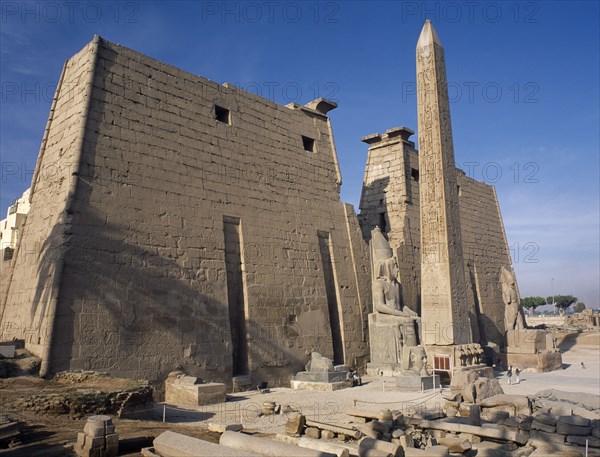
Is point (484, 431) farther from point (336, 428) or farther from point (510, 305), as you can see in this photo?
point (510, 305)

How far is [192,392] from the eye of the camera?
7.88 metres

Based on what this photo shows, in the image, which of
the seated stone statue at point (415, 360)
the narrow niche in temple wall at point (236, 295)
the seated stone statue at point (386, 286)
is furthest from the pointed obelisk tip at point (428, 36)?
the seated stone statue at point (415, 360)

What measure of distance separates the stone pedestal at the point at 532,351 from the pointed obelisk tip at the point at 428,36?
27.2ft

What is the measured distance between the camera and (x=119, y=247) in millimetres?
8516

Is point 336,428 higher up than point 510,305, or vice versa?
point 510,305

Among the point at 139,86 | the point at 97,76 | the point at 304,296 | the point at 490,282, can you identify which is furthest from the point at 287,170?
the point at 490,282

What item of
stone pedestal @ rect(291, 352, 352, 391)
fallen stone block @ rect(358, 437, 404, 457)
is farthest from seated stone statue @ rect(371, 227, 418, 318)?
fallen stone block @ rect(358, 437, 404, 457)

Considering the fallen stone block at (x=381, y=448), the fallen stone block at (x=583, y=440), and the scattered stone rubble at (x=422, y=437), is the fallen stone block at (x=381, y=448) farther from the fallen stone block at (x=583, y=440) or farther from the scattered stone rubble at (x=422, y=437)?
the fallen stone block at (x=583, y=440)

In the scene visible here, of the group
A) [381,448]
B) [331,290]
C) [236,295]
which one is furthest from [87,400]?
[331,290]

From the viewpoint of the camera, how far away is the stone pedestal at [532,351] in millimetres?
13727

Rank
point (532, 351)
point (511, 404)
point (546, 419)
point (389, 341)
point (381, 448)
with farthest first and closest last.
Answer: point (532, 351), point (389, 341), point (511, 404), point (546, 419), point (381, 448)

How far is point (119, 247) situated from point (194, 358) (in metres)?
2.30

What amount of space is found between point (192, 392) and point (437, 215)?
624cm

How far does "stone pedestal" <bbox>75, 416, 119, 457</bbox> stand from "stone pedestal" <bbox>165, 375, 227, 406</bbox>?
3.55 metres
